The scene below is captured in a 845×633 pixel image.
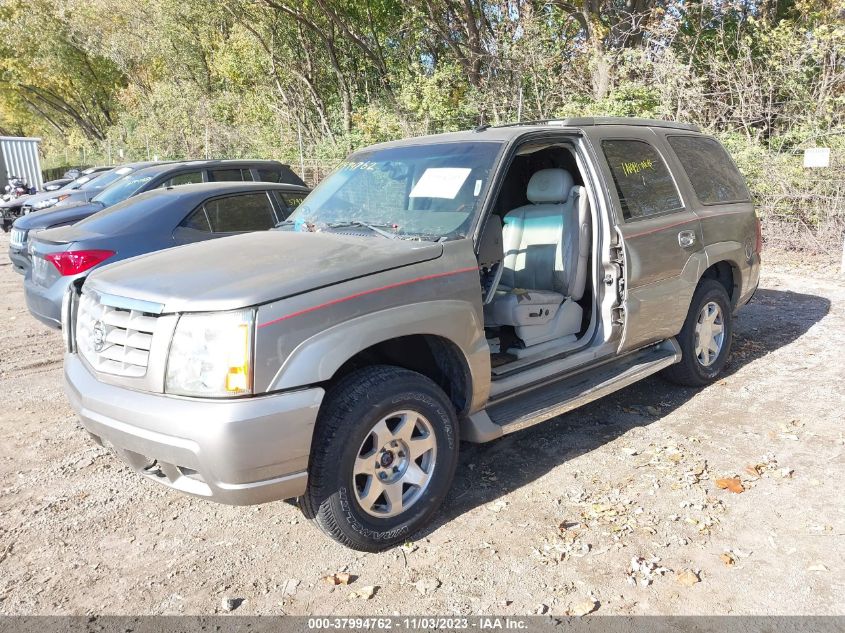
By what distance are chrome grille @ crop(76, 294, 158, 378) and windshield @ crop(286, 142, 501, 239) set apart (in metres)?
1.35

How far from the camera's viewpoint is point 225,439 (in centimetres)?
271

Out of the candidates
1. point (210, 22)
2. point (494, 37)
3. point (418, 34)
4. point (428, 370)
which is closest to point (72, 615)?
point (428, 370)

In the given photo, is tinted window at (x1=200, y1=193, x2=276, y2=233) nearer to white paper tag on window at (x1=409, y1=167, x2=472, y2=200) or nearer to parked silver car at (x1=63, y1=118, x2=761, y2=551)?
parked silver car at (x1=63, y1=118, x2=761, y2=551)

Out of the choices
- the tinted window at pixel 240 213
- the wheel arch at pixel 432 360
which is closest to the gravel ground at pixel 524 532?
the wheel arch at pixel 432 360

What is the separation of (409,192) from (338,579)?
2.21 metres

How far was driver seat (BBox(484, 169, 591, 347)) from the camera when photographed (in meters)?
4.34

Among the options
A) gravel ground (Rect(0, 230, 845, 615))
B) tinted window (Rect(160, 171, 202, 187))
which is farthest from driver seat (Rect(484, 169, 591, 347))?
tinted window (Rect(160, 171, 202, 187))

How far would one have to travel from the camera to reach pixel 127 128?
33625mm

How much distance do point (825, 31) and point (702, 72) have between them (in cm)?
228

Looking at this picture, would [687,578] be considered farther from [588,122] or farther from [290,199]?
[290,199]

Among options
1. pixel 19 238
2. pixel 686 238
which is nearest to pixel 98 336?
pixel 686 238

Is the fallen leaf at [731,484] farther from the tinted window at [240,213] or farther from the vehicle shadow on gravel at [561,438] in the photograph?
the tinted window at [240,213]

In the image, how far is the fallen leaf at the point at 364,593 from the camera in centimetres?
297

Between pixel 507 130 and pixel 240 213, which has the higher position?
pixel 507 130
